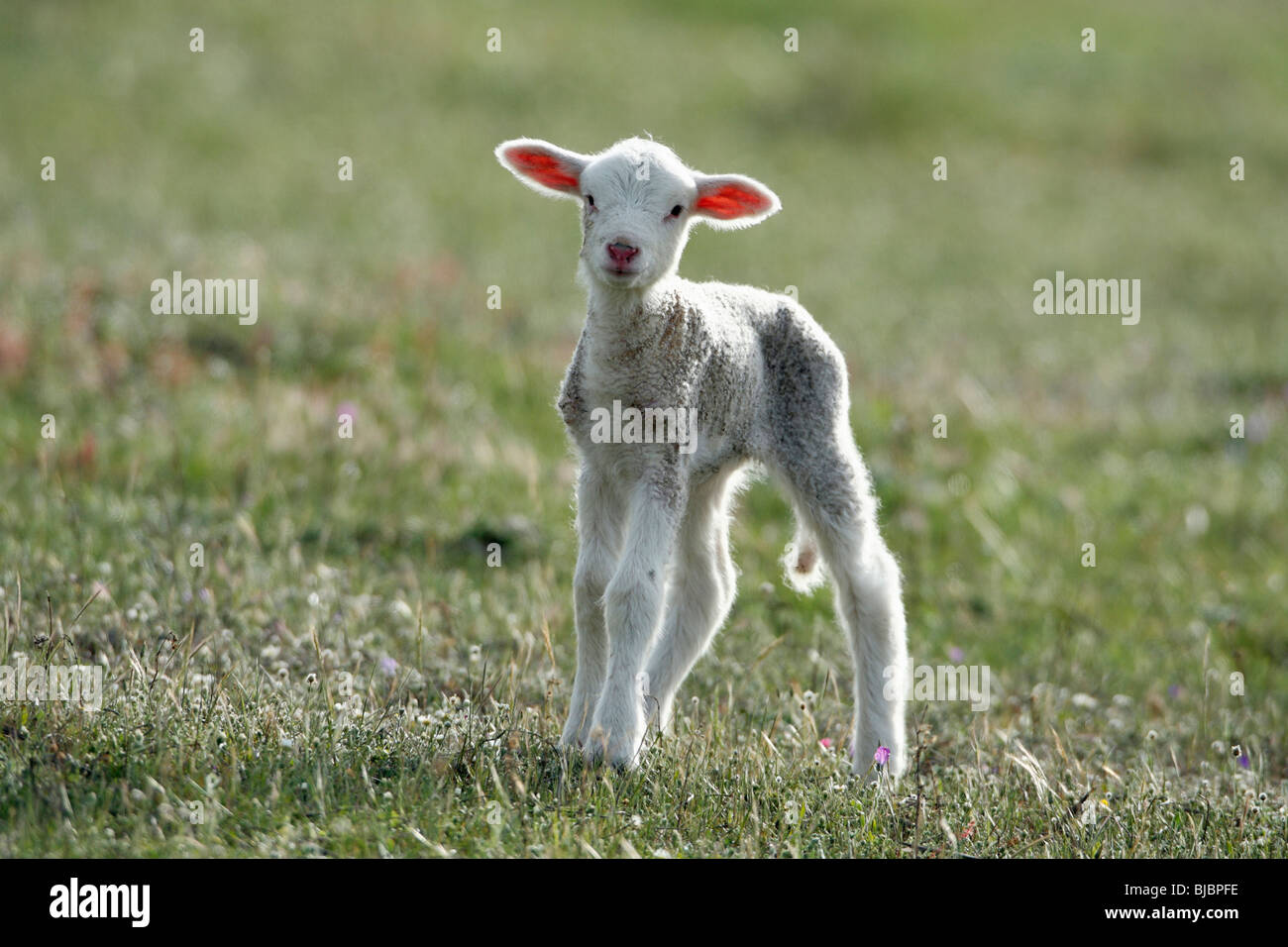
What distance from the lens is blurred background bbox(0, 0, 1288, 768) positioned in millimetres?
8305

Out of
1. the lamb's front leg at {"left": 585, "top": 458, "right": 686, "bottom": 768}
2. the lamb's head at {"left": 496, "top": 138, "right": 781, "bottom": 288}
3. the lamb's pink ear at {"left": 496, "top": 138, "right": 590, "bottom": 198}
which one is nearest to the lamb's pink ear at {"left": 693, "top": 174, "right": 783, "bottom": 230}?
the lamb's head at {"left": 496, "top": 138, "right": 781, "bottom": 288}

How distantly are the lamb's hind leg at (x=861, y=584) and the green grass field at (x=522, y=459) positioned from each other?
33cm

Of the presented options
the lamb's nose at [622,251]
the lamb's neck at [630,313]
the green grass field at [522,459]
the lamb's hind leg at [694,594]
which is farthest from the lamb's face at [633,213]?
the green grass field at [522,459]

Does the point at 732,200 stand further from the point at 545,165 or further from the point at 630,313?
the point at 545,165

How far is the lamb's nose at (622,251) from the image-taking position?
5.11 m

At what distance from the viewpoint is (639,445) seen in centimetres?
551

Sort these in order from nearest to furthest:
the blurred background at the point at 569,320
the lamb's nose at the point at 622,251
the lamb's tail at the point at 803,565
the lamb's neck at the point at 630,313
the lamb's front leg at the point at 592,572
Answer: the lamb's nose at the point at 622,251 < the lamb's neck at the point at 630,313 < the lamb's front leg at the point at 592,572 < the lamb's tail at the point at 803,565 < the blurred background at the point at 569,320

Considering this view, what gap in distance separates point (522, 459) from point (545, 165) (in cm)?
485

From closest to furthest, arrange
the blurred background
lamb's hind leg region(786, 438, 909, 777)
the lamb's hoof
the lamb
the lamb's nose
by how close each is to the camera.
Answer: the lamb's nose → the lamb's hoof → the lamb → lamb's hind leg region(786, 438, 909, 777) → the blurred background

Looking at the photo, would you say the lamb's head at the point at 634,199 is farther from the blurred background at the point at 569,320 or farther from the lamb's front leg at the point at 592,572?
the blurred background at the point at 569,320

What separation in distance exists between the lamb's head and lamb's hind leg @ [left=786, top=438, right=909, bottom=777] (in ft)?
3.81

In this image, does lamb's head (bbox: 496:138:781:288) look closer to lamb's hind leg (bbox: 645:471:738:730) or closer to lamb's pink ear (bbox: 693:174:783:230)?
lamb's pink ear (bbox: 693:174:783:230)

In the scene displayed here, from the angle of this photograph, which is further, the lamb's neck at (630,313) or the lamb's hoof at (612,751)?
the lamb's neck at (630,313)

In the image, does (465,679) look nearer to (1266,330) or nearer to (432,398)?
(432,398)
